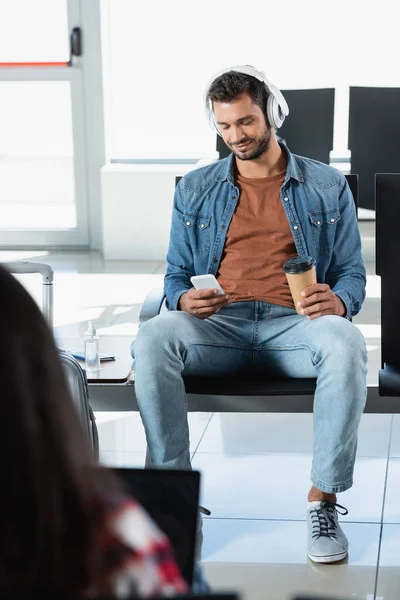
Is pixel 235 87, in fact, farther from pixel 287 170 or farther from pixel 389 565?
pixel 389 565

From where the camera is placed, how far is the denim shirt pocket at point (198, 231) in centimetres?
260

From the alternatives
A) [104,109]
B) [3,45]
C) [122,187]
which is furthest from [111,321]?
[3,45]

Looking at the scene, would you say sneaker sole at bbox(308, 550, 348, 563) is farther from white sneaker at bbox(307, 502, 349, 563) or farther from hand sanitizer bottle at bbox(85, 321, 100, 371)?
hand sanitizer bottle at bbox(85, 321, 100, 371)

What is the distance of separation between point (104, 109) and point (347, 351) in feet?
12.6

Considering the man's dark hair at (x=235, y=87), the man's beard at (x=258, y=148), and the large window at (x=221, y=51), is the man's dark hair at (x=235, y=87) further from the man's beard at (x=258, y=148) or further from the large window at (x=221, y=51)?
the large window at (x=221, y=51)

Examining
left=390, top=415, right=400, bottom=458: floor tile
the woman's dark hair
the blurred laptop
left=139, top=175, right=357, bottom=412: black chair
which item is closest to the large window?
left=390, top=415, right=400, bottom=458: floor tile

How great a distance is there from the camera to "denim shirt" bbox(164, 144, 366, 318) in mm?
2543

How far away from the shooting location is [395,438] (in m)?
3.03

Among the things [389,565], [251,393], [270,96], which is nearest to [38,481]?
[251,393]

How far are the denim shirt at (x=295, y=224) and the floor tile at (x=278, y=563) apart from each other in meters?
0.57

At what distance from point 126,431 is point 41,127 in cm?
321

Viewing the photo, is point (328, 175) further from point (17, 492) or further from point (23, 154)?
point (23, 154)

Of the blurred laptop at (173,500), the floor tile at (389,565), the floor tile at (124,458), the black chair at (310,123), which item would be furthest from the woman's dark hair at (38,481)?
the black chair at (310,123)

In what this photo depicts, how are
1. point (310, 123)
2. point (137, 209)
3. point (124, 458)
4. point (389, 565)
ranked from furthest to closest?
point (137, 209) → point (310, 123) → point (124, 458) → point (389, 565)
